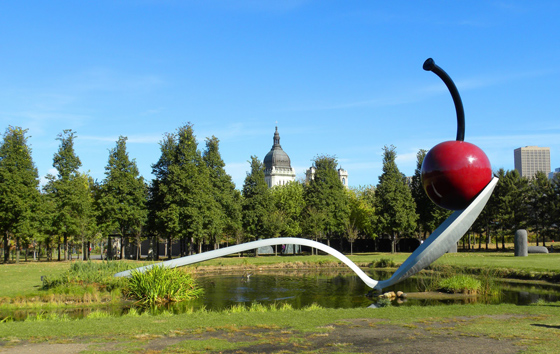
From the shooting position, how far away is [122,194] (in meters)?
40.4

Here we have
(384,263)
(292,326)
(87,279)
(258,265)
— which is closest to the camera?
(292,326)

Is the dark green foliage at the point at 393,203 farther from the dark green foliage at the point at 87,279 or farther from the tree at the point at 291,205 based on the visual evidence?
the dark green foliage at the point at 87,279

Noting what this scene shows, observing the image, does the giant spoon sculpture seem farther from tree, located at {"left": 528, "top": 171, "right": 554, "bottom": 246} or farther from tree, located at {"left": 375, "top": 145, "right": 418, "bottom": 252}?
tree, located at {"left": 528, "top": 171, "right": 554, "bottom": 246}

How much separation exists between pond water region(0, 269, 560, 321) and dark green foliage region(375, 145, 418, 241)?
20.3 m

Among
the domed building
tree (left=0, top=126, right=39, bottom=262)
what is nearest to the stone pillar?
tree (left=0, top=126, right=39, bottom=262)

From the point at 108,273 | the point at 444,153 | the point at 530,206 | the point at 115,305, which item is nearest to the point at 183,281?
the point at 115,305

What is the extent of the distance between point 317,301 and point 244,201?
31.9 meters

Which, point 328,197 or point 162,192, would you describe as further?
point 328,197

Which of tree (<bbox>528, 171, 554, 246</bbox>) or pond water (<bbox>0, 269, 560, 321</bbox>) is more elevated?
tree (<bbox>528, 171, 554, 246</bbox>)

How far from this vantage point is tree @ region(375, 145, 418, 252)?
45344 mm

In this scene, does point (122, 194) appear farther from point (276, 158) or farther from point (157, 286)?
point (276, 158)

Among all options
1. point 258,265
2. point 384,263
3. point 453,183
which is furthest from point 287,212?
point 453,183

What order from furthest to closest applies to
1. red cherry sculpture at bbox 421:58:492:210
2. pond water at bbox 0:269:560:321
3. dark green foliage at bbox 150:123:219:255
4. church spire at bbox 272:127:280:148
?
church spire at bbox 272:127:280:148 → dark green foliage at bbox 150:123:219:255 → pond water at bbox 0:269:560:321 → red cherry sculpture at bbox 421:58:492:210

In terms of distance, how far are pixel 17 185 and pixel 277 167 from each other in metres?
112
